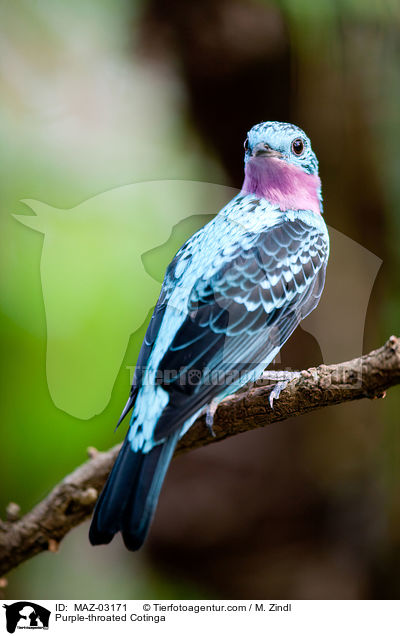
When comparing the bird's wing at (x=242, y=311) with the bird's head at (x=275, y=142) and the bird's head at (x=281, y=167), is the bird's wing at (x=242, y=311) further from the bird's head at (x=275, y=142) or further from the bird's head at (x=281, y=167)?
the bird's head at (x=275, y=142)

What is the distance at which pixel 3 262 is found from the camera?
94.5 inches

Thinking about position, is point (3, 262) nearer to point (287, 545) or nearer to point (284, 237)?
point (284, 237)

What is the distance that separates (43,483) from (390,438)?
5.02 feet

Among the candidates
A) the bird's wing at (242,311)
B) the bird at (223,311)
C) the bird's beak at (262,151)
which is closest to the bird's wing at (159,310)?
the bird at (223,311)

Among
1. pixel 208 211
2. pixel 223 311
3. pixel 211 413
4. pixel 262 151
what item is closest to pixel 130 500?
pixel 211 413

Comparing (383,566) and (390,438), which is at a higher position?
(390,438)

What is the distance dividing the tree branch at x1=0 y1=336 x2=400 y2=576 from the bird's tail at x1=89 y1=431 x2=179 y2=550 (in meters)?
0.35

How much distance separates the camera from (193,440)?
74.7 inches

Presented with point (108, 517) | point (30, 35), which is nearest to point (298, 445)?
point (108, 517)

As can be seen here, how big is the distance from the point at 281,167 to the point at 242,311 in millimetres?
667

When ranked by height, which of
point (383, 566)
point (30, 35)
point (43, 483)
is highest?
point (30, 35)

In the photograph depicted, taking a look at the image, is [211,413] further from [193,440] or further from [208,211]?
[208,211]

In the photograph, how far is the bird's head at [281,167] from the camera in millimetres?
2158
